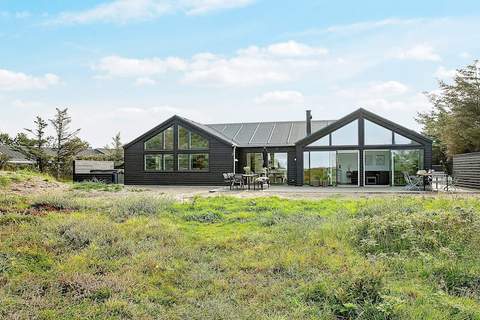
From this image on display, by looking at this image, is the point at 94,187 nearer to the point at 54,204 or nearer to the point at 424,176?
the point at 54,204

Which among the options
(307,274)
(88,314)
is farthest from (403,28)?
(88,314)

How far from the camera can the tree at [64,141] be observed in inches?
1091

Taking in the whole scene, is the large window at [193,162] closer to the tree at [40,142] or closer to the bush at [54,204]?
the tree at [40,142]

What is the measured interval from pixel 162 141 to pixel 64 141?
9.52m

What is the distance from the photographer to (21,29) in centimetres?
1088

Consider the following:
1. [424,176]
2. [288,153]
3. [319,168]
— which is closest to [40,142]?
[288,153]

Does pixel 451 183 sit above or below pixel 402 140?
below

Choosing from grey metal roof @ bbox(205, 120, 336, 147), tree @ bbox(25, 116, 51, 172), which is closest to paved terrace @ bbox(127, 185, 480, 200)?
grey metal roof @ bbox(205, 120, 336, 147)

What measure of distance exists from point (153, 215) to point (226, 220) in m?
1.48

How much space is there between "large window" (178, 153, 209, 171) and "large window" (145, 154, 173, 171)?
644 mm

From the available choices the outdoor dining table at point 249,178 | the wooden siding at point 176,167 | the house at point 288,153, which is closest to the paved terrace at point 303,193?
the outdoor dining table at point 249,178

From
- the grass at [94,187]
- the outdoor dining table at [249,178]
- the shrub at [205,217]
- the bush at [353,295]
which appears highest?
the outdoor dining table at [249,178]

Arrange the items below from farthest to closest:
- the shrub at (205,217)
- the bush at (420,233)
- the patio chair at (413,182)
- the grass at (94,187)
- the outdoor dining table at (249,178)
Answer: the outdoor dining table at (249,178) < the patio chair at (413,182) < the grass at (94,187) < the shrub at (205,217) < the bush at (420,233)

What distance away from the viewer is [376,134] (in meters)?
20.0
